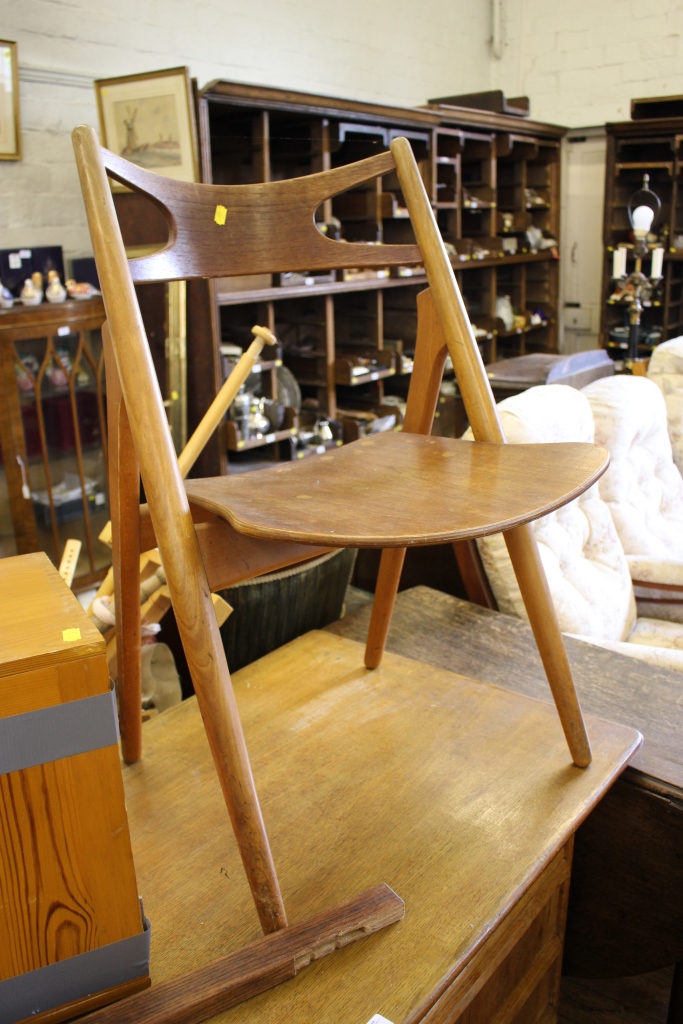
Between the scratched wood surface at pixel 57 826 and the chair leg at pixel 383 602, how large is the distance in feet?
2.12

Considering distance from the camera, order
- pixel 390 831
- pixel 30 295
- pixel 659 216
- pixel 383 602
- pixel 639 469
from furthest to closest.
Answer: pixel 659 216
pixel 30 295
pixel 639 469
pixel 383 602
pixel 390 831

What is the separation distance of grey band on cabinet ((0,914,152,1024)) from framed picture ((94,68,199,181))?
7.21 feet

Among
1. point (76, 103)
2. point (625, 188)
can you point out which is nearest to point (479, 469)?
point (76, 103)

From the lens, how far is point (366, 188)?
3295mm

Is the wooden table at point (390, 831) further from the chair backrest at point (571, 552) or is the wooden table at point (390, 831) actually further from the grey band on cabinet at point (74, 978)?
the chair backrest at point (571, 552)

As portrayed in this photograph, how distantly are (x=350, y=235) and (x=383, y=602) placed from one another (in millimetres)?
2407

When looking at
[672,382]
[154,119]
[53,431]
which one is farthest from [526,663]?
[154,119]

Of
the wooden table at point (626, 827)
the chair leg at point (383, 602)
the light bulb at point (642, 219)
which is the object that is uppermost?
the light bulb at point (642, 219)

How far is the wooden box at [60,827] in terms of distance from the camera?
65cm

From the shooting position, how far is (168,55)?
314cm

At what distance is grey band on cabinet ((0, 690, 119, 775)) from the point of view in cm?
64

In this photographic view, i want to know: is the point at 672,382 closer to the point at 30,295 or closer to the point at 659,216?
the point at 30,295

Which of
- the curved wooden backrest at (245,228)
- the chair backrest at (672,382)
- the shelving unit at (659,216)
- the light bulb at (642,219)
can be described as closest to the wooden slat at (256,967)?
the curved wooden backrest at (245,228)

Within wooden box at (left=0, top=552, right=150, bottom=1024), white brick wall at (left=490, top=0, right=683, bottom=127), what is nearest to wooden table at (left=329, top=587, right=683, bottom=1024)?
wooden box at (left=0, top=552, right=150, bottom=1024)
